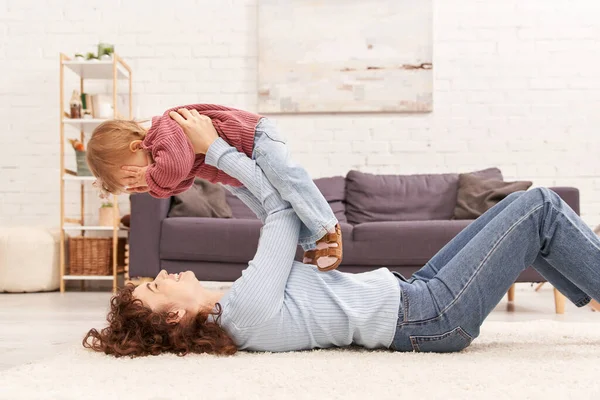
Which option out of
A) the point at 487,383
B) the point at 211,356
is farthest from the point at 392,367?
the point at 211,356

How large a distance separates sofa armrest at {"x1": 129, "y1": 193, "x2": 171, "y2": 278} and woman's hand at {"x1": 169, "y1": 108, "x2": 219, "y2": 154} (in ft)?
5.74

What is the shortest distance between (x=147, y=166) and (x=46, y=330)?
1.17m

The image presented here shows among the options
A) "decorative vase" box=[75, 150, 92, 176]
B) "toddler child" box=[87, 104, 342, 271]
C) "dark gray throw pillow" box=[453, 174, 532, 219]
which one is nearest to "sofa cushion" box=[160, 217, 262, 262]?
"decorative vase" box=[75, 150, 92, 176]

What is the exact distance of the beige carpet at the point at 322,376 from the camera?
1.24 meters

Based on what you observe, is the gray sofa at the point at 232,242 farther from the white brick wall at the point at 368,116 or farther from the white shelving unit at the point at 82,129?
the white brick wall at the point at 368,116

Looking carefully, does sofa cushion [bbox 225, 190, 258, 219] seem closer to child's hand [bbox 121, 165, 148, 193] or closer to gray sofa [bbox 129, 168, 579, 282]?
gray sofa [bbox 129, 168, 579, 282]

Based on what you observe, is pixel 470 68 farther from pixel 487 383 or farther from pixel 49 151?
pixel 487 383

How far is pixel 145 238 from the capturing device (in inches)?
134

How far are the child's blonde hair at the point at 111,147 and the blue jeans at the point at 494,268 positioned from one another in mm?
860

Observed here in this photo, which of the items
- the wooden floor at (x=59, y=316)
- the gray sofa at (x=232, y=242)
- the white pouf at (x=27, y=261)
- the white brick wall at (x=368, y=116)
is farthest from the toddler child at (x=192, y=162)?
the white brick wall at (x=368, y=116)

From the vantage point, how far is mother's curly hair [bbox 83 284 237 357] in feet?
5.13

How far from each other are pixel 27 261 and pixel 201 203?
142 centimetres

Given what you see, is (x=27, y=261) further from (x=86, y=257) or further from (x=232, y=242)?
(x=232, y=242)

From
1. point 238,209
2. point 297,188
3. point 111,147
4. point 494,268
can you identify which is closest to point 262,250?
point 297,188
